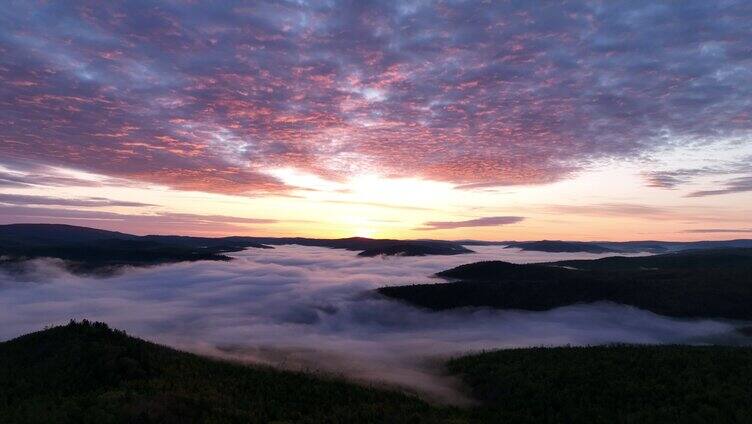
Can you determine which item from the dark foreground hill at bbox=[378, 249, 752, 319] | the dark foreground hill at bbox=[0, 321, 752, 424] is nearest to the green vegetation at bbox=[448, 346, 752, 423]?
the dark foreground hill at bbox=[0, 321, 752, 424]

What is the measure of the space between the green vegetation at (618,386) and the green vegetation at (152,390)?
389 inches

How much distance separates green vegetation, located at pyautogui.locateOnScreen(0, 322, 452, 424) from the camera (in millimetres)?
33500

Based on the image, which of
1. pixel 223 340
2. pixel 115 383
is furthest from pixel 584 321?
A: pixel 115 383

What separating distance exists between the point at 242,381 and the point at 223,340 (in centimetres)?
6711

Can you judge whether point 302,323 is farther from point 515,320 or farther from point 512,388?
point 512,388

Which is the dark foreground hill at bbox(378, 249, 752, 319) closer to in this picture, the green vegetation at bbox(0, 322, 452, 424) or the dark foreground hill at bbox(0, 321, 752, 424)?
the dark foreground hill at bbox(0, 321, 752, 424)

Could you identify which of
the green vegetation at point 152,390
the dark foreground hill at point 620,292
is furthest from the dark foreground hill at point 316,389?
the dark foreground hill at point 620,292

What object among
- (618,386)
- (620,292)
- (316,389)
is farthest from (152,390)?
(620,292)

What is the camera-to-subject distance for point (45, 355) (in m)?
50.9

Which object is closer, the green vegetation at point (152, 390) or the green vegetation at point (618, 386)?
the green vegetation at point (152, 390)

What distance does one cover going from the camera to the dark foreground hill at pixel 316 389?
116 ft

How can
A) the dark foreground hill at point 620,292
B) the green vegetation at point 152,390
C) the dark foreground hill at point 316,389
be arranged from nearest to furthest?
the green vegetation at point 152,390, the dark foreground hill at point 316,389, the dark foreground hill at point 620,292

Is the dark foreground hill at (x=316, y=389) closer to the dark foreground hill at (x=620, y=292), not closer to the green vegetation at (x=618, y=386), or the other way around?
the green vegetation at (x=618, y=386)

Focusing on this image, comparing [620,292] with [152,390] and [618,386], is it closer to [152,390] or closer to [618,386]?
[618,386]
